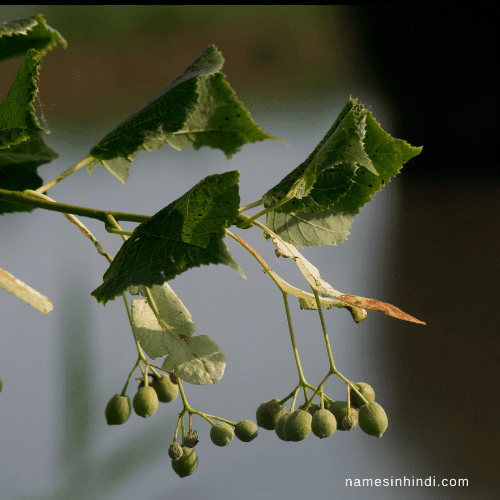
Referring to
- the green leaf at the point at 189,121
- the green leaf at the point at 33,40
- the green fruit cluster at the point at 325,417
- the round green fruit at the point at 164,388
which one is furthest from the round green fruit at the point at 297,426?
the green leaf at the point at 33,40

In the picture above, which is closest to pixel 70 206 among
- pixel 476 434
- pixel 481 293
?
pixel 481 293

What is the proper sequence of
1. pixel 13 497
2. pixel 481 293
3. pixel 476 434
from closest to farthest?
pixel 13 497, pixel 481 293, pixel 476 434

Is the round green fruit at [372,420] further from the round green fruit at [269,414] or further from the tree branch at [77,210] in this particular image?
the tree branch at [77,210]

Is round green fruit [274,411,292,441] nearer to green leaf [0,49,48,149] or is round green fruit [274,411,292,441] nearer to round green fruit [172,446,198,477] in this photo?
round green fruit [172,446,198,477]

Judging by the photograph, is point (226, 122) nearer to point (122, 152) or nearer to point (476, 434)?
point (122, 152)

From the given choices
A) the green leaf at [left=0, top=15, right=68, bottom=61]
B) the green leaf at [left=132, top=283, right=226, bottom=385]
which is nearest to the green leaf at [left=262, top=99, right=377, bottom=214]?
the green leaf at [left=132, top=283, right=226, bottom=385]

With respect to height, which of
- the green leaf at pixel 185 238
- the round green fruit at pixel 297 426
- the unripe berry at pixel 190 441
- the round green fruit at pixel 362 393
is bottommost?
the unripe berry at pixel 190 441

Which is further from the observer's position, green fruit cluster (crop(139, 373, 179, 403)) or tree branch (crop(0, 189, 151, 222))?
green fruit cluster (crop(139, 373, 179, 403))
